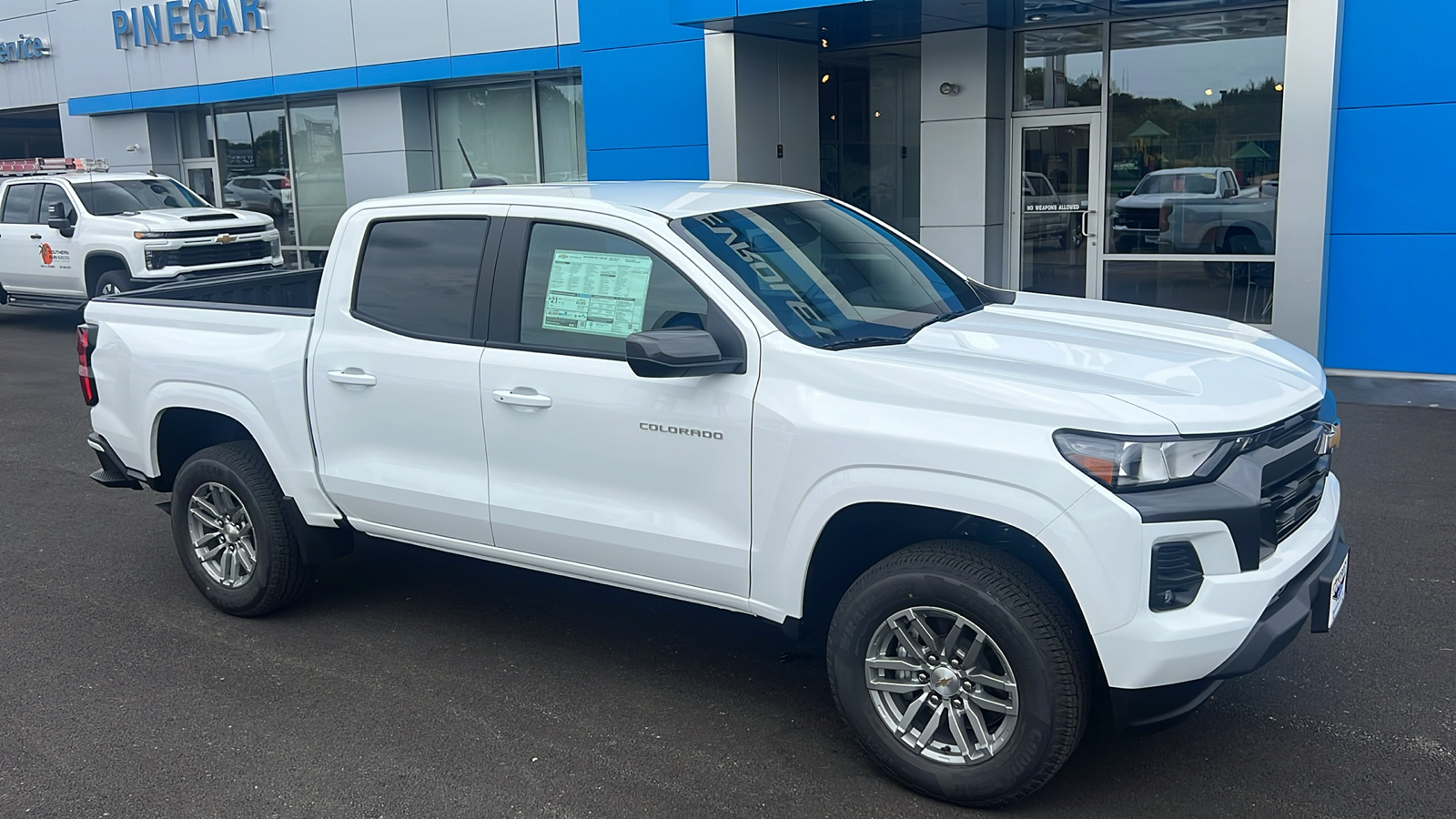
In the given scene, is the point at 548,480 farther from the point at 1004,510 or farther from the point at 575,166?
the point at 575,166

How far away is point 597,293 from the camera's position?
15.1 ft

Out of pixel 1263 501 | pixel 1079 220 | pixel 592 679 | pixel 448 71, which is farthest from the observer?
pixel 448 71

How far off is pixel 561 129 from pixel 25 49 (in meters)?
13.0

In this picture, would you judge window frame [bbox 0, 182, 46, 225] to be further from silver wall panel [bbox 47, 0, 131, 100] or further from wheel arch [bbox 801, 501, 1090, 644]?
wheel arch [bbox 801, 501, 1090, 644]

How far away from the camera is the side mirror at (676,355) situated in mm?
4023

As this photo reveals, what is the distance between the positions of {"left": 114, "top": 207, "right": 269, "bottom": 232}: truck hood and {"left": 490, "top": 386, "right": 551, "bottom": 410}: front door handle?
12.7 m

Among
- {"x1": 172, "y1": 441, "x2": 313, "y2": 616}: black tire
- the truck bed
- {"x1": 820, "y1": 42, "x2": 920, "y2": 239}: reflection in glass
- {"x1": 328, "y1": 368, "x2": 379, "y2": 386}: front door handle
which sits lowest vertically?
{"x1": 172, "y1": 441, "x2": 313, "y2": 616}: black tire

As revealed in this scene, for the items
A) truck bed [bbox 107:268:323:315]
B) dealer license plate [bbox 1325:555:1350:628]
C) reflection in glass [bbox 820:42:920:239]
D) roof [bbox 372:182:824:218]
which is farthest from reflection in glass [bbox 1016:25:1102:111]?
dealer license plate [bbox 1325:555:1350:628]

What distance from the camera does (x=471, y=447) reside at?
4801mm

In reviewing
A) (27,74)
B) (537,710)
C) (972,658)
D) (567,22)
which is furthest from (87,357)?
(27,74)

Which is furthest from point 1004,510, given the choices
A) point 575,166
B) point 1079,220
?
point 575,166

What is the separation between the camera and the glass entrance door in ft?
42.4

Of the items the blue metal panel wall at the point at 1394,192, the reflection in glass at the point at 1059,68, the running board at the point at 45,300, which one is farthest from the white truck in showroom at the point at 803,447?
the running board at the point at 45,300

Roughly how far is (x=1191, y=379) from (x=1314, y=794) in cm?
137
